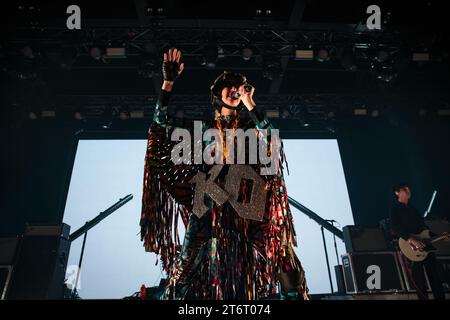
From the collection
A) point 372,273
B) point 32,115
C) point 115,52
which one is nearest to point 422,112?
point 372,273

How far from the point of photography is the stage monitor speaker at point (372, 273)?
427cm

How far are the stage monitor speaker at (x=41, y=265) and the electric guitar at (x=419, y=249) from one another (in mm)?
4810

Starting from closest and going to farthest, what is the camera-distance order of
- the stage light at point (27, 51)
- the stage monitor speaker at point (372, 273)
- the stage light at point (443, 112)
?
the stage monitor speaker at point (372, 273) → the stage light at point (27, 51) → the stage light at point (443, 112)

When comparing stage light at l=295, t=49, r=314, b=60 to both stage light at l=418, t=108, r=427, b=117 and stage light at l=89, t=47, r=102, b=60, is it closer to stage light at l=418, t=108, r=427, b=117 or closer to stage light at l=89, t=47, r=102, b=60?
stage light at l=418, t=108, r=427, b=117

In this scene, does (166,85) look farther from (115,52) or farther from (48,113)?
(48,113)

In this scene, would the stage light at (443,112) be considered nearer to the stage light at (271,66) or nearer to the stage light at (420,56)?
the stage light at (420,56)

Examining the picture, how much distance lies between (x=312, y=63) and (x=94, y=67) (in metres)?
4.43

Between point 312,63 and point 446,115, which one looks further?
point 446,115

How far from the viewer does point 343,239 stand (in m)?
4.79

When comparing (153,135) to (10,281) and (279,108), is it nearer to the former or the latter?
(10,281)

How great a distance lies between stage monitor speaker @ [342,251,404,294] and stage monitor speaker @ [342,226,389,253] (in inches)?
3.2

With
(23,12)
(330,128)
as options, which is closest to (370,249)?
(330,128)

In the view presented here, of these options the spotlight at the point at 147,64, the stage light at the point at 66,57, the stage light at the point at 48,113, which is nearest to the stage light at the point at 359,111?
the spotlight at the point at 147,64
